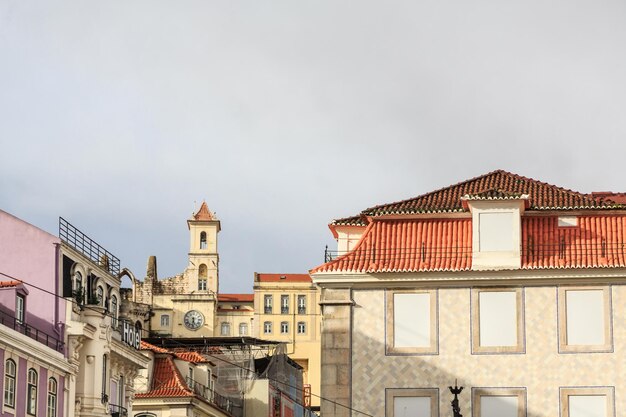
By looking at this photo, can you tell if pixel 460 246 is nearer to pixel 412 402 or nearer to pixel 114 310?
pixel 412 402

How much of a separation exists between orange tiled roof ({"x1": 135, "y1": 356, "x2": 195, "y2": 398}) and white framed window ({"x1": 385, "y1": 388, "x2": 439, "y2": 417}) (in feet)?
132

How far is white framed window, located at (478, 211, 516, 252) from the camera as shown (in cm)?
4581

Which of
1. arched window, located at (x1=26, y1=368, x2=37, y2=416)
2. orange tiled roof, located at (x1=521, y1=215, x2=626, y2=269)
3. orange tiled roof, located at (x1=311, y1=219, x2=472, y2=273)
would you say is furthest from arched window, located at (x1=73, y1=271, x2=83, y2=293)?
orange tiled roof, located at (x1=521, y1=215, x2=626, y2=269)

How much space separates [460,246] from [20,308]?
74.6ft

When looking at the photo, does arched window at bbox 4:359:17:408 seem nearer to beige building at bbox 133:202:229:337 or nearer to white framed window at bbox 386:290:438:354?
white framed window at bbox 386:290:438:354

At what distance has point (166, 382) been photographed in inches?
3386

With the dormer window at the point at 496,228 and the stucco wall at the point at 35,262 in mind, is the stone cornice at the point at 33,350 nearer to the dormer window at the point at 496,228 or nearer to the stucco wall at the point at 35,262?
the stucco wall at the point at 35,262

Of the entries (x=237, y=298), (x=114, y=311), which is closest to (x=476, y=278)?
(x=114, y=311)

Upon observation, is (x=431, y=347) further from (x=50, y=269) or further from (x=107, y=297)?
(x=107, y=297)

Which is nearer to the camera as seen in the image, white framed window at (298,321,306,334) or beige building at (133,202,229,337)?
beige building at (133,202,229,337)

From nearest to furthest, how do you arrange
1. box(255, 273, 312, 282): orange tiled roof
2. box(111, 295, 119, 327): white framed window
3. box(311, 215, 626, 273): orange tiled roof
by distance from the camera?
1. box(311, 215, 626, 273): orange tiled roof
2. box(111, 295, 119, 327): white framed window
3. box(255, 273, 312, 282): orange tiled roof

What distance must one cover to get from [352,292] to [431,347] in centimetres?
268

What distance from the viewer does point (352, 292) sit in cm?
4609

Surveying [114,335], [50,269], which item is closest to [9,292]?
[50,269]
